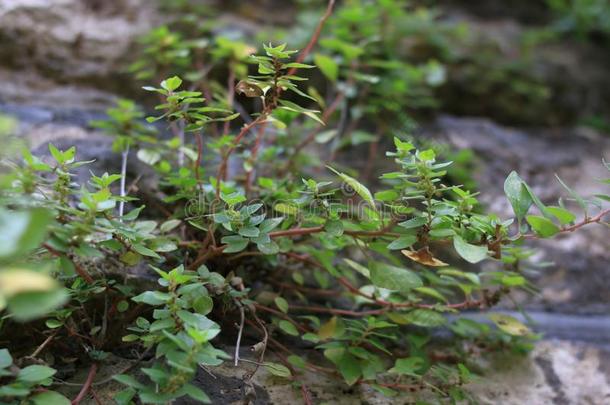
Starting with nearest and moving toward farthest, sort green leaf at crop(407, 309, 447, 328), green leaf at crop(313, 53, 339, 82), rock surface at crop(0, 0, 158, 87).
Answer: green leaf at crop(407, 309, 447, 328) → green leaf at crop(313, 53, 339, 82) → rock surface at crop(0, 0, 158, 87)

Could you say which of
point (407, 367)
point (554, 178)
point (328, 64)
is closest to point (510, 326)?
point (407, 367)

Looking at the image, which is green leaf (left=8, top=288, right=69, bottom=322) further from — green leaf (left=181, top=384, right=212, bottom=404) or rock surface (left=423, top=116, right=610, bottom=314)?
rock surface (left=423, top=116, right=610, bottom=314)

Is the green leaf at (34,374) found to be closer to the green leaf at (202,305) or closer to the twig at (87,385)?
the twig at (87,385)

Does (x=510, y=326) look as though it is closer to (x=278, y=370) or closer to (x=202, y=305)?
(x=278, y=370)

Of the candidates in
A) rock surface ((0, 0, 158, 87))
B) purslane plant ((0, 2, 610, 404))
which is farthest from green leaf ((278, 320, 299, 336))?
rock surface ((0, 0, 158, 87))

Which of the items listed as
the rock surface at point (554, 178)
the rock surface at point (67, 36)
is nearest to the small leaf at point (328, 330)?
the rock surface at point (554, 178)

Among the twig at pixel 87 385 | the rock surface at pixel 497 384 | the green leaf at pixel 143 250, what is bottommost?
the rock surface at pixel 497 384

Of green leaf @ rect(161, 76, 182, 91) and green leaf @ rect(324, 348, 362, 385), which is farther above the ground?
green leaf @ rect(161, 76, 182, 91)

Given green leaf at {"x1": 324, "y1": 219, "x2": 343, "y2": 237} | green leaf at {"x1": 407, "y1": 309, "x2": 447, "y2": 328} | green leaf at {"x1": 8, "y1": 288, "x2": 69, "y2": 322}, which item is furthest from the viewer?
green leaf at {"x1": 407, "y1": 309, "x2": 447, "y2": 328}
